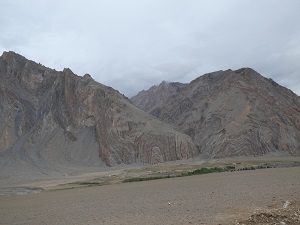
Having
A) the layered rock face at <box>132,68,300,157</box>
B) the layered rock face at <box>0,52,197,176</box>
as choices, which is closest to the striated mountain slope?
the layered rock face at <box>132,68,300,157</box>

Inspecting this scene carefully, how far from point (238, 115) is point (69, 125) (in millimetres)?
35904

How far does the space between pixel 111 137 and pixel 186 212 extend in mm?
73238

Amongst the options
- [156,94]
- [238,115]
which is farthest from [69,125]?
[156,94]

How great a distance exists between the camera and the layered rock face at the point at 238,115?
313ft

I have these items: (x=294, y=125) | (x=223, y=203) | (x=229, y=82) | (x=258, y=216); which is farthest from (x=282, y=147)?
(x=258, y=216)

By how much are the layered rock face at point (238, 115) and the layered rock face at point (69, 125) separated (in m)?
7.92

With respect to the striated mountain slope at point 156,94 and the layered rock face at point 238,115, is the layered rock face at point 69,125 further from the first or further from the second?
the striated mountain slope at point 156,94

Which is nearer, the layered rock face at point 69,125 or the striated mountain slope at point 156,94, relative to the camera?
the layered rock face at point 69,125

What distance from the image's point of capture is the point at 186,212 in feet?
70.9

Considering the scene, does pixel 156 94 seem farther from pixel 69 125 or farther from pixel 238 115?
pixel 69 125

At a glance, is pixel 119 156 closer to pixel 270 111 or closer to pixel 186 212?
pixel 270 111

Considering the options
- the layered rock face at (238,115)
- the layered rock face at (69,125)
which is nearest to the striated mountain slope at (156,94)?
the layered rock face at (238,115)

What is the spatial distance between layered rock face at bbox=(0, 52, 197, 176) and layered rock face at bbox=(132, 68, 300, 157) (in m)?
7.92

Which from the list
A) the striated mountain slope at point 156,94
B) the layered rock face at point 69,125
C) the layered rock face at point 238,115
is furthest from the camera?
the striated mountain slope at point 156,94
